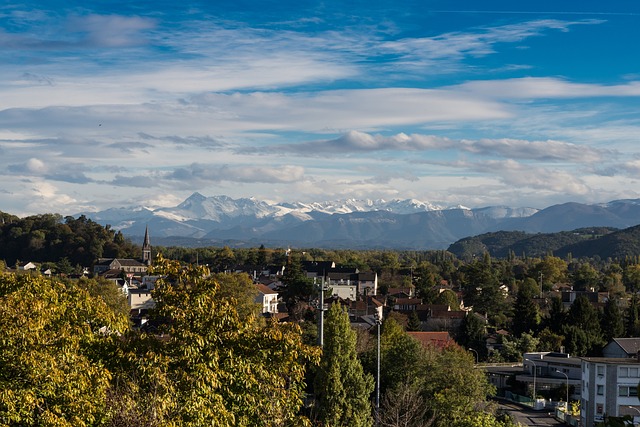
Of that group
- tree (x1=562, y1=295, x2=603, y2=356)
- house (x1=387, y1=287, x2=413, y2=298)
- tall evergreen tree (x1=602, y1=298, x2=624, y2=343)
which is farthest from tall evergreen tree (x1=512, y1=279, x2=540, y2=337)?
house (x1=387, y1=287, x2=413, y2=298)

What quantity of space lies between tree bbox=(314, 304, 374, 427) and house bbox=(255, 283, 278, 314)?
44.0 metres

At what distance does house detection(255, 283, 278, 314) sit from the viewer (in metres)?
70.9

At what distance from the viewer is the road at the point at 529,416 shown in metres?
36.7

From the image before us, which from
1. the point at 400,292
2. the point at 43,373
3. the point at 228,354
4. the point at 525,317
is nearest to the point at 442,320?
the point at 525,317

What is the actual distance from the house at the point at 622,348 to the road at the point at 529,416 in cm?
762

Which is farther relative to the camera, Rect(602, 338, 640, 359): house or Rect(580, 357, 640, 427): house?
Rect(602, 338, 640, 359): house

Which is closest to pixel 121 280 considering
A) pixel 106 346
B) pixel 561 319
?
pixel 561 319

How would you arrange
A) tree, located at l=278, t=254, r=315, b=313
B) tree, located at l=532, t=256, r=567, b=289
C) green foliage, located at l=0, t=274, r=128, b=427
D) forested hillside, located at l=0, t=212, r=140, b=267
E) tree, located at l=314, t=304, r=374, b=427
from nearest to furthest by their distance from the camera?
green foliage, located at l=0, t=274, r=128, b=427 < tree, located at l=314, t=304, r=374, b=427 < tree, located at l=278, t=254, r=315, b=313 < tree, located at l=532, t=256, r=567, b=289 < forested hillside, located at l=0, t=212, r=140, b=267

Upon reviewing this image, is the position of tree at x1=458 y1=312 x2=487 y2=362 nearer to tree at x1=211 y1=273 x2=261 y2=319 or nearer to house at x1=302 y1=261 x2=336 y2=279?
tree at x1=211 y1=273 x2=261 y2=319

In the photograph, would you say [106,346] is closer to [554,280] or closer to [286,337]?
[286,337]

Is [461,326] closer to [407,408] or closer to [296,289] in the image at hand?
[296,289]

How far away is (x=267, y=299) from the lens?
72438 mm

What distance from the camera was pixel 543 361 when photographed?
46875mm

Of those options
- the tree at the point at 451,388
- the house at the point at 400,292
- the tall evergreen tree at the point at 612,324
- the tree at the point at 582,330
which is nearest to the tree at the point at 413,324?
the tree at the point at 582,330
